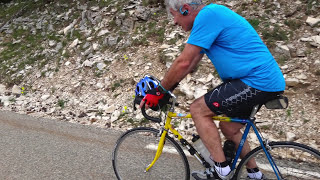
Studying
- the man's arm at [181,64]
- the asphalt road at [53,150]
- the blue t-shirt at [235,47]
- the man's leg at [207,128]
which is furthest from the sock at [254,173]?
the asphalt road at [53,150]

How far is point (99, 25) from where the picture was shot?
9.13 meters

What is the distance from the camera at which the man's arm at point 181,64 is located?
7.73ft

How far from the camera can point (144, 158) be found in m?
3.23

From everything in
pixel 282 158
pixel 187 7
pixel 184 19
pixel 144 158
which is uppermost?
pixel 187 7

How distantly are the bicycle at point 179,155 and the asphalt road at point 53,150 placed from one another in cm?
63

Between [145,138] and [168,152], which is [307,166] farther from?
[145,138]

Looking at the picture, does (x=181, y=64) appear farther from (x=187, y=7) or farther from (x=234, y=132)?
(x=234, y=132)

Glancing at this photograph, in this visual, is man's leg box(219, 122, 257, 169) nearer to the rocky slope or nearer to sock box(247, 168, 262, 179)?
sock box(247, 168, 262, 179)

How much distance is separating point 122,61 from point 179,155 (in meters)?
5.02

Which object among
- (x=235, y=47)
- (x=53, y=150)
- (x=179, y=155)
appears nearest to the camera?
(x=235, y=47)

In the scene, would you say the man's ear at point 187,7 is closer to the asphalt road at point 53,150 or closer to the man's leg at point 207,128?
the man's leg at point 207,128

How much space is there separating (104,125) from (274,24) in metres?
4.79

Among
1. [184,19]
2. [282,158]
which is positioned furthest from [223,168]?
[184,19]

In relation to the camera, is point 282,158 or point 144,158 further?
point 144,158
